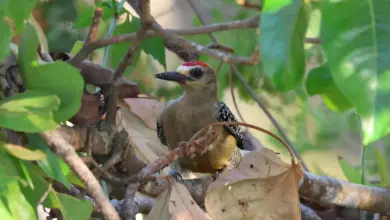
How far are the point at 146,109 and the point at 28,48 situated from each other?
2.60 feet

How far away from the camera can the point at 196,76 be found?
4.05ft

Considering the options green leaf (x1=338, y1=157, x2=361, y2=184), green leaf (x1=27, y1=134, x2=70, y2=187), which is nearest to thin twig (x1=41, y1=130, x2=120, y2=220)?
green leaf (x1=27, y1=134, x2=70, y2=187)

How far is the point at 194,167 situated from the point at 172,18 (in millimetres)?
856

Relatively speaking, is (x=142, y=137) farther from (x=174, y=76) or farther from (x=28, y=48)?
(x=28, y=48)

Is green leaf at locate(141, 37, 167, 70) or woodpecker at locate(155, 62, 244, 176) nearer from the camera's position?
green leaf at locate(141, 37, 167, 70)

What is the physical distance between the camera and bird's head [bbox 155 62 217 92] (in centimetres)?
118

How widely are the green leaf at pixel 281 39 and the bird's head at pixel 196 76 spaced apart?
0.72 meters

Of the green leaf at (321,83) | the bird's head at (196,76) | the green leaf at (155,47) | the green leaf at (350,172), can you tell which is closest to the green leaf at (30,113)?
the green leaf at (321,83)

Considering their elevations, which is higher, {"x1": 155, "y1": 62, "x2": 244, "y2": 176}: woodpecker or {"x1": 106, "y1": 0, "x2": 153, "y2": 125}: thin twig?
{"x1": 106, "y1": 0, "x2": 153, "y2": 125}: thin twig

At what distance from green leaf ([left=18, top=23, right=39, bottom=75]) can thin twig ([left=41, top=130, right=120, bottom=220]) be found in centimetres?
6

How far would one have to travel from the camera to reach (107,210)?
43 cm

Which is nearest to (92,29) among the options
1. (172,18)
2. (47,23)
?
(47,23)

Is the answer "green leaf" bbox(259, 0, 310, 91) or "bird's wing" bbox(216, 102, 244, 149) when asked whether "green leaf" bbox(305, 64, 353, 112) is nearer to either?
"green leaf" bbox(259, 0, 310, 91)

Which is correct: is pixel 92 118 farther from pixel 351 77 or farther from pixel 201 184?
pixel 201 184
